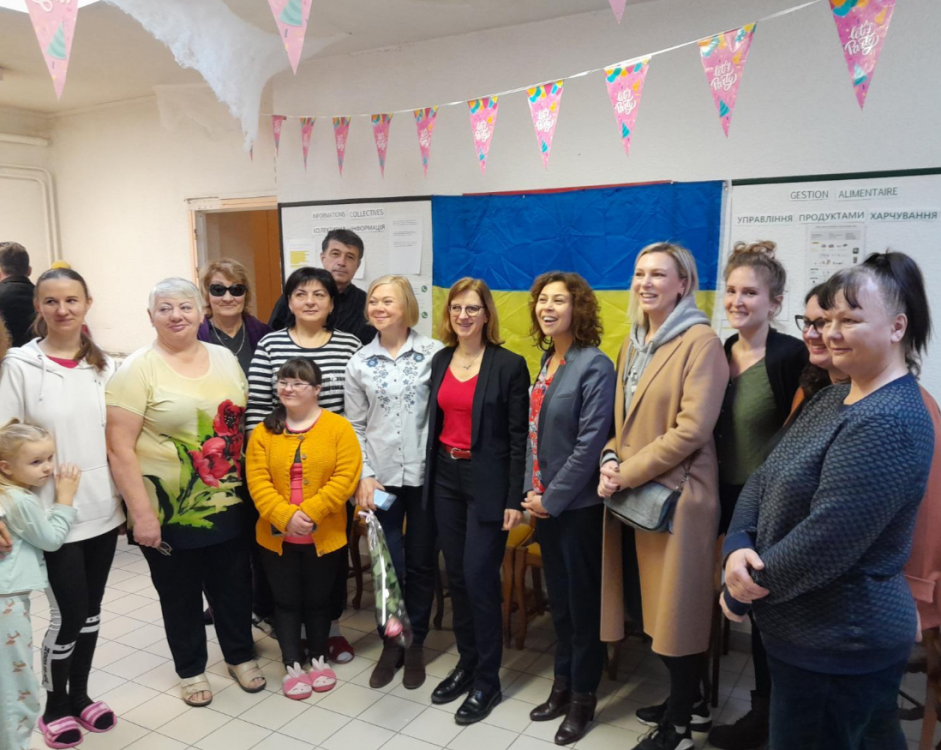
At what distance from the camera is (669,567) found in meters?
2.12

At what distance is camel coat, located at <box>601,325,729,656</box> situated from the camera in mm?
2047

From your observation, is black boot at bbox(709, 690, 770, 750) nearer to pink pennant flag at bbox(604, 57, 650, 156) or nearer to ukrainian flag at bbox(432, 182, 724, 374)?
ukrainian flag at bbox(432, 182, 724, 374)

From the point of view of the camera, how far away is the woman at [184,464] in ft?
7.63

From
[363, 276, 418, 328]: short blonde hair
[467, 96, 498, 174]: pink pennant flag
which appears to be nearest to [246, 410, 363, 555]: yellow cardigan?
[363, 276, 418, 328]: short blonde hair

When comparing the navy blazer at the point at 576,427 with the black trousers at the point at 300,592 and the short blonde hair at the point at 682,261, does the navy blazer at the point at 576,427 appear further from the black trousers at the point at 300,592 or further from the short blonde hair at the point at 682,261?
the black trousers at the point at 300,592

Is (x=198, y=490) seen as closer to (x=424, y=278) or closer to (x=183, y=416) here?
(x=183, y=416)

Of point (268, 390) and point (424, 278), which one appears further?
point (424, 278)

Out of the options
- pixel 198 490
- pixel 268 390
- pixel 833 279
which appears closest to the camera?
pixel 833 279

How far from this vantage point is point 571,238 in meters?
3.31

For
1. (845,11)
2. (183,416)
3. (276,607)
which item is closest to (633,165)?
(845,11)

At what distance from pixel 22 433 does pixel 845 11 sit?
2.64m

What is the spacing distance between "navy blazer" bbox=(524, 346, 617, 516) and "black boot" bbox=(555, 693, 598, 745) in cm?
67

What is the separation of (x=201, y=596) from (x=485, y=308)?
1.44 metres

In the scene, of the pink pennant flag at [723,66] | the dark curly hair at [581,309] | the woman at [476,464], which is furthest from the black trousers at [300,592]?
the pink pennant flag at [723,66]
